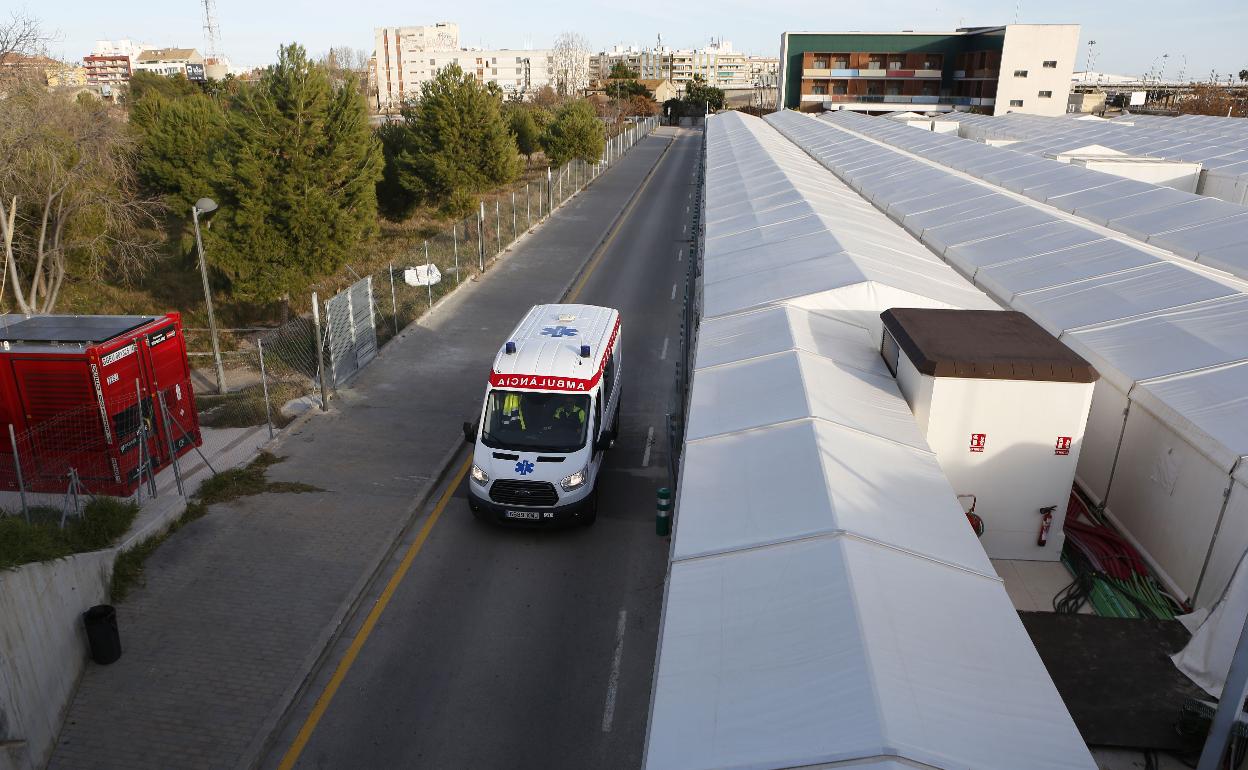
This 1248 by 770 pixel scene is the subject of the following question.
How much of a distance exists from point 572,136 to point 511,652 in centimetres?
4225

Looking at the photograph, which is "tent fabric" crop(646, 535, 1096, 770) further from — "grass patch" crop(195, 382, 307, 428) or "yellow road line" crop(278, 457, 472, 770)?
"grass patch" crop(195, 382, 307, 428)

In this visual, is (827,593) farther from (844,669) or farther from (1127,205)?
(1127,205)

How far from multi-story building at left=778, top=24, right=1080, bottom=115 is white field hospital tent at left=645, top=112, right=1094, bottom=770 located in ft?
275

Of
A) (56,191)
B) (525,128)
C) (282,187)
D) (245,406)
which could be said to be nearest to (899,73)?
(525,128)

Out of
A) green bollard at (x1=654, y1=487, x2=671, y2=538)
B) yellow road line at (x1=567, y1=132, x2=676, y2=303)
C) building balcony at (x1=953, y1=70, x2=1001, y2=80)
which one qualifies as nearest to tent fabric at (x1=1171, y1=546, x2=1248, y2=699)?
green bollard at (x1=654, y1=487, x2=671, y2=538)

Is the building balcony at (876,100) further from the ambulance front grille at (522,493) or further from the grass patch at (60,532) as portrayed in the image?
the grass patch at (60,532)

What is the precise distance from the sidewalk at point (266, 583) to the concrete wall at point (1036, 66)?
7786 cm

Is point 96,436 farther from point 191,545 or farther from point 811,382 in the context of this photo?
→ point 811,382

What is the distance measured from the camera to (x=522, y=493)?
40.2 ft

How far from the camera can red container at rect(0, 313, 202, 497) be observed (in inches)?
498

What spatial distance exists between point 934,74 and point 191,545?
9406 centimetres

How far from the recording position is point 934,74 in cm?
8919

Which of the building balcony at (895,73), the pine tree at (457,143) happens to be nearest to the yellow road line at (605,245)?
the pine tree at (457,143)

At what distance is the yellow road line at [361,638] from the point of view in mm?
8672
